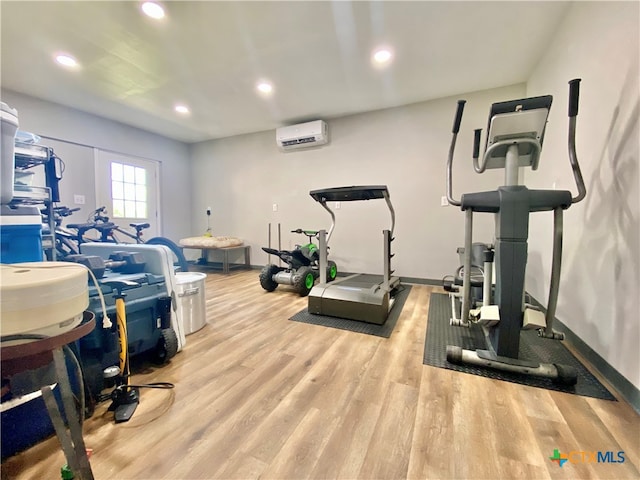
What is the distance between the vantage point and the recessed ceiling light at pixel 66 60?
Result: 254 cm

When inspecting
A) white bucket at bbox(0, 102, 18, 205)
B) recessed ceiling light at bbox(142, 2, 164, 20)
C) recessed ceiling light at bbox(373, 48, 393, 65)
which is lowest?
white bucket at bbox(0, 102, 18, 205)

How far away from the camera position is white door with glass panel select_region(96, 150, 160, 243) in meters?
4.14

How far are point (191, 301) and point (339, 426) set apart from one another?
1.50 meters

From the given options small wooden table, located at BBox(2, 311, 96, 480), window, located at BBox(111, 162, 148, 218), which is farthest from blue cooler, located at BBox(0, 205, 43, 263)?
window, located at BBox(111, 162, 148, 218)

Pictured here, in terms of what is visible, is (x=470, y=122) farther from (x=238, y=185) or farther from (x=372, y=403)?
(x=238, y=185)

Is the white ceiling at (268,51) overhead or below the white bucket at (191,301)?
overhead

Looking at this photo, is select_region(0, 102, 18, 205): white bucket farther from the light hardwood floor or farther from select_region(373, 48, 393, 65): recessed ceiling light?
select_region(373, 48, 393, 65): recessed ceiling light

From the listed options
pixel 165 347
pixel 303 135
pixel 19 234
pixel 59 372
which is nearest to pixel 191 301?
pixel 165 347

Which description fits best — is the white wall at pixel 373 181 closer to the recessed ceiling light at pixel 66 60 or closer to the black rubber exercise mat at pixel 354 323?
the black rubber exercise mat at pixel 354 323

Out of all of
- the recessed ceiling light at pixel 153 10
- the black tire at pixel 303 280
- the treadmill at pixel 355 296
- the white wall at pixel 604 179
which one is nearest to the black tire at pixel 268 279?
the black tire at pixel 303 280

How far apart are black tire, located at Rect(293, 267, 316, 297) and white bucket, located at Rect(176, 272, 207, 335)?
1.21 meters

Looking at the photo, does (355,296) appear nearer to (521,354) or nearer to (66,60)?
(521,354)

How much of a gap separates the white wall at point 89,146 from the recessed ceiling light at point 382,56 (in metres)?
4.28

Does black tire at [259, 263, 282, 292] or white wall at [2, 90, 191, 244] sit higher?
white wall at [2, 90, 191, 244]
